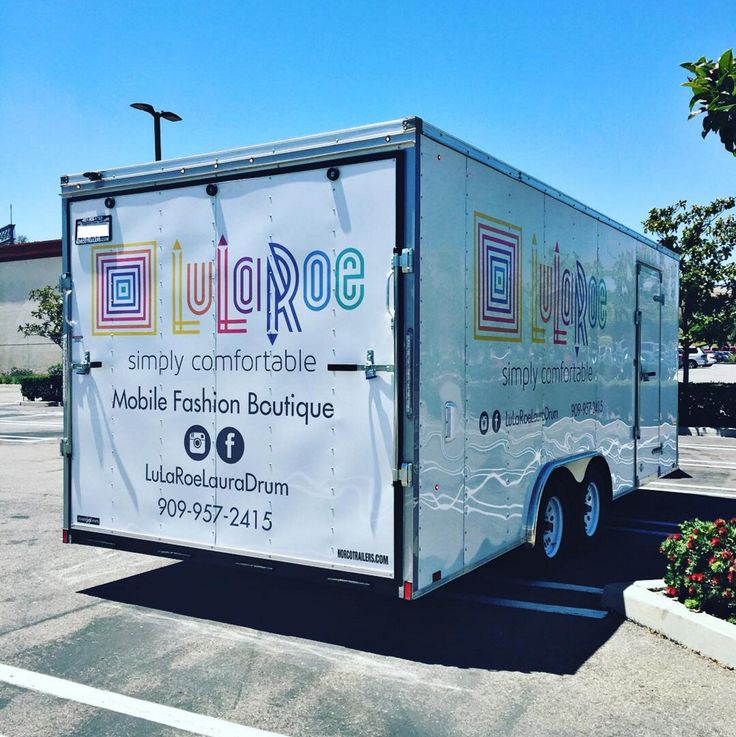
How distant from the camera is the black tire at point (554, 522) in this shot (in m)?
6.74

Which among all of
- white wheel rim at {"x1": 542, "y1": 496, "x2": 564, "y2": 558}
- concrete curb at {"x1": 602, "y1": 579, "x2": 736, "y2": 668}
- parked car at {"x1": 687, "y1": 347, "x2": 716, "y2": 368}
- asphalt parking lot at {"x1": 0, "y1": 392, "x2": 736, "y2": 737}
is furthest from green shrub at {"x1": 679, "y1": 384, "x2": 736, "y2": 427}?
parked car at {"x1": 687, "y1": 347, "x2": 716, "y2": 368}

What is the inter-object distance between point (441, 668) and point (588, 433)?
3.37 m

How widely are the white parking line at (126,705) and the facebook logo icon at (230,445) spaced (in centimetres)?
167

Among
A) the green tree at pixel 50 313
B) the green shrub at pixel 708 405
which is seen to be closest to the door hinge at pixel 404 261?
the green shrub at pixel 708 405

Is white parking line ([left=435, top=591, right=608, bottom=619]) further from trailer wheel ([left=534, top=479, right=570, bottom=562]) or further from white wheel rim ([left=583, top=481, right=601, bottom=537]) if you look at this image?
white wheel rim ([left=583, top=481, right=601, bottom=537])

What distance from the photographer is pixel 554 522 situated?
7.19 meters

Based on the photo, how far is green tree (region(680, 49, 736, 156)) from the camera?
5168 mm

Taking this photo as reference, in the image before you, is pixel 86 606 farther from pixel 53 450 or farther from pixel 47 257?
pixel 47 257

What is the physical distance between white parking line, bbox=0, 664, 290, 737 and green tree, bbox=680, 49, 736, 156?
460cm

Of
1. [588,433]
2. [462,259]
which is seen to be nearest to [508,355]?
[462,259]

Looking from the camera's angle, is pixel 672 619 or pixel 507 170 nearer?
pixel 672 619

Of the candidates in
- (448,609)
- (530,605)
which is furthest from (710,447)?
(448,609)

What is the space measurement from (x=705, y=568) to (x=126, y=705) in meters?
3.81

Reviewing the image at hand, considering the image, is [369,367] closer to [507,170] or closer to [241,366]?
[241,366]
